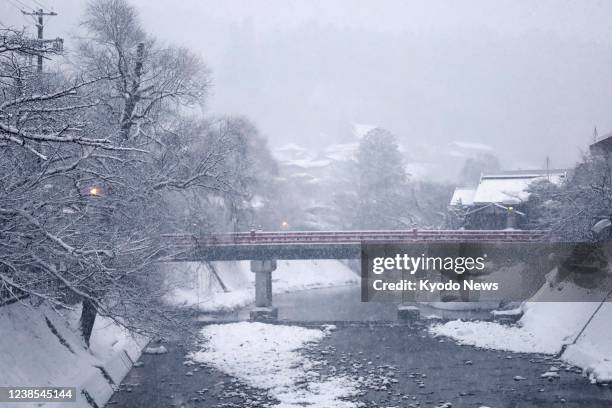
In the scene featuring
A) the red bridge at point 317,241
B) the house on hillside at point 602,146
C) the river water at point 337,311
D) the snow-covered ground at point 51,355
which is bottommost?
the river water at point 337,311

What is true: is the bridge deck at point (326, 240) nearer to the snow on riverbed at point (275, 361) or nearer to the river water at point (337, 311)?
the river water at point (337, 311)

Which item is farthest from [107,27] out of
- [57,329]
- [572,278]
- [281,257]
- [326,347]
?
[572,278]

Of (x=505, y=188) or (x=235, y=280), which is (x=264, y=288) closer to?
(x=235, y=280)

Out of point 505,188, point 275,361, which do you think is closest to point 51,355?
point 275,361

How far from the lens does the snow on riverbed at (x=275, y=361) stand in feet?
61.0

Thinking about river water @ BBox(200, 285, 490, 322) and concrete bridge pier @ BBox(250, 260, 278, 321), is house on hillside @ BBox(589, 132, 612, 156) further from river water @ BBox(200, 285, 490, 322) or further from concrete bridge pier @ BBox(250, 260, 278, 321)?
concrete bridge pier @ BBox(250, 260, 278, 321)

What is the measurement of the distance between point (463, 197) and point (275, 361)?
123ft

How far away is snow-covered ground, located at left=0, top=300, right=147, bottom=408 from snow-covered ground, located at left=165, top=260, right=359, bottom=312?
11.9 meters

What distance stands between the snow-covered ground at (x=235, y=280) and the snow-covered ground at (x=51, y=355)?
11.9m

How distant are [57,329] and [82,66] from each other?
34.5 ft

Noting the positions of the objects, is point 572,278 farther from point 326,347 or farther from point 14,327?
point 14,327

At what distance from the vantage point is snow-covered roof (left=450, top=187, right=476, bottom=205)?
181 feet

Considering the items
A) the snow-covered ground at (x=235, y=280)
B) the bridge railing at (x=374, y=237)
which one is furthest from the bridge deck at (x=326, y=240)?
the snow-covered ground at (x=235, y=280)

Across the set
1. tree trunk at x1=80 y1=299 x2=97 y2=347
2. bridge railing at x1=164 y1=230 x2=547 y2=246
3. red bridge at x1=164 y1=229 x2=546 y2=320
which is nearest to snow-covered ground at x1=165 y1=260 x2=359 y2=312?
red bridge at x1=164 y1=229 x2=546 y2=320
